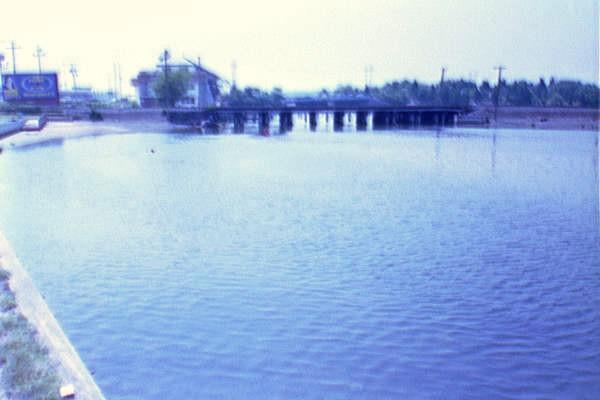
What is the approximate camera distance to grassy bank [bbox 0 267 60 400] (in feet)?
21.7

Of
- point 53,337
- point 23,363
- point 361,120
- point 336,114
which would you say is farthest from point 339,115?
point 23,363

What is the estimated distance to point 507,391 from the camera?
358 inches

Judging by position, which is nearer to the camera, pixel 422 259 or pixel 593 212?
pixel 422 259

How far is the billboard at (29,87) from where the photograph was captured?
299 feet

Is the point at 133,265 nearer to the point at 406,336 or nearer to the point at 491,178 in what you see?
the point at 406,336

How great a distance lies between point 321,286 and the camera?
13484mm

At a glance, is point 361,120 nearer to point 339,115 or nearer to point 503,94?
point 339,115

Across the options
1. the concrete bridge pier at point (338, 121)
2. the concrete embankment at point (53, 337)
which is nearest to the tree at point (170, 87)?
the concrete bridge pier at point (338, 121)

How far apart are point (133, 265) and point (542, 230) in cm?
1271

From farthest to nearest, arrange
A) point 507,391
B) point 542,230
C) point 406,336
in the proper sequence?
point 542,230, point 406,336, point 507,391

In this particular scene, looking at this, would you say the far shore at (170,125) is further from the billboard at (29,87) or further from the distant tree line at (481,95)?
the distant tree line at (481,95)

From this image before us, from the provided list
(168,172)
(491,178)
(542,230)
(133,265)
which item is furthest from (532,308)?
(168,172)

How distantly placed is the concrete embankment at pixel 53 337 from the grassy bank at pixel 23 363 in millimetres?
114

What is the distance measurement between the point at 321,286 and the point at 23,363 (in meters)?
7.31
